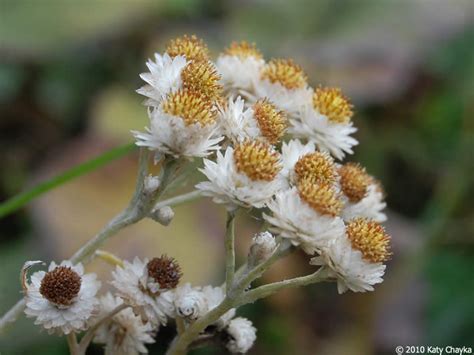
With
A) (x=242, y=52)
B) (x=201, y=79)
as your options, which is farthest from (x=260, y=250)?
(x=242, y=52)

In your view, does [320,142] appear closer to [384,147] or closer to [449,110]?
[384,147]

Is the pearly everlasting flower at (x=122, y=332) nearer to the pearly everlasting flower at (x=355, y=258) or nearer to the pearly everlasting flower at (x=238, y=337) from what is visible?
the pearly everlasting flower at (x=238, y=337)

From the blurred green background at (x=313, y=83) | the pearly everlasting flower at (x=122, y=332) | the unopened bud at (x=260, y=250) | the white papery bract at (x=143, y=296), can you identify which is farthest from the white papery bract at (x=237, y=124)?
the blurred green background at (x=313, y=83)

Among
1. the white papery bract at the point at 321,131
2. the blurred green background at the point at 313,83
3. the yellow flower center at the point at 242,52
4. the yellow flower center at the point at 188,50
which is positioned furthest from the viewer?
the blurred green background at the point at 313,83

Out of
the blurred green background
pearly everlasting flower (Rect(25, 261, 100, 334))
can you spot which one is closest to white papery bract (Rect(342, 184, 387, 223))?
pearly everlasting flower (Rect(25, 261, 100, 334))

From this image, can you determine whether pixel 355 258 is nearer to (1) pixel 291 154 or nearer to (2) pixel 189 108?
(1) pixel 291 154

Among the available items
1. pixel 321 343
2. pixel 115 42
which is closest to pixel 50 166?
pixel 115 42
